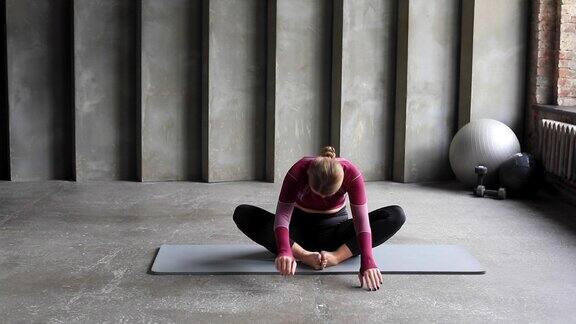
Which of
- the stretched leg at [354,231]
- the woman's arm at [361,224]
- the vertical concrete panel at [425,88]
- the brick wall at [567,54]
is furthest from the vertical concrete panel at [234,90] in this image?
the woman's arm at [361,224]

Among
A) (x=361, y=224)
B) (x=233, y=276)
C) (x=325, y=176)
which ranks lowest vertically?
(x=233, y=276)

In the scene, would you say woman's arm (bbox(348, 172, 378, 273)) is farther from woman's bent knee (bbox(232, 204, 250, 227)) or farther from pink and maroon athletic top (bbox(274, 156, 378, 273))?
woman's bent knee (bbox(232, 204, 250, 227))

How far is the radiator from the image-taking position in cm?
696

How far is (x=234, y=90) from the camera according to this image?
8.29 m

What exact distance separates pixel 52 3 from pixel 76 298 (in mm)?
4924

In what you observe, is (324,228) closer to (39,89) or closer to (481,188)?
(481,188)

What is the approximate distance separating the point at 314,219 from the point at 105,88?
4.31 meters

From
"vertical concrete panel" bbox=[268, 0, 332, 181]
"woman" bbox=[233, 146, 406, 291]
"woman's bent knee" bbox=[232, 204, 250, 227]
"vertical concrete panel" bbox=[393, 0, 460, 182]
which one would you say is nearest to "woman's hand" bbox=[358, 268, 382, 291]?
"woman" bbox=[233, 146, 406, 291]

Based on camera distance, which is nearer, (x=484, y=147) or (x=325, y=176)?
(x=325, y=176)

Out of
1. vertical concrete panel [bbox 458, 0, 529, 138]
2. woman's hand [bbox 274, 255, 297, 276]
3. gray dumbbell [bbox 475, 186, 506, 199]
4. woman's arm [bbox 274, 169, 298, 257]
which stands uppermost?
vertical concrete panel [bbox 458, 0, 529, 138]

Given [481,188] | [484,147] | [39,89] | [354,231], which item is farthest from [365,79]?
[354,231]

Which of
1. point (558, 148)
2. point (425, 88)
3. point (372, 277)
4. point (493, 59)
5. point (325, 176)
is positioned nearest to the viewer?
point (325, 176)

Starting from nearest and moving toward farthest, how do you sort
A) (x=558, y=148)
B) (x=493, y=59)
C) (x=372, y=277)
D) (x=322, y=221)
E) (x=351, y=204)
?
(x=372, y=277)
(x=351, y=204)
(x=322, y=221)
(x=558, y=148)
(x=493, y=59)

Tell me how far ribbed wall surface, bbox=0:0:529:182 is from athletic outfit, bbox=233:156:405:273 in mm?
3537
